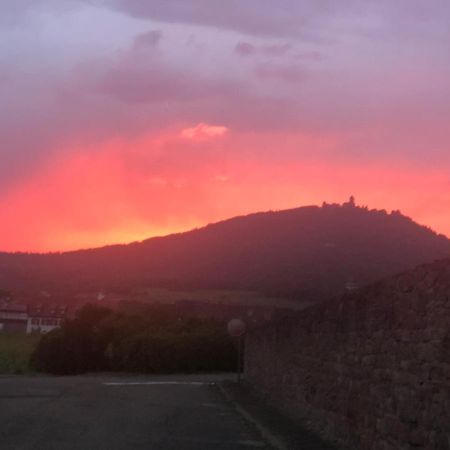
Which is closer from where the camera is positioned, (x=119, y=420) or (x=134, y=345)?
(x=119, y=420)

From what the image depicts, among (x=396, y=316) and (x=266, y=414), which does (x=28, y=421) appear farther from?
(x=396, y=316)

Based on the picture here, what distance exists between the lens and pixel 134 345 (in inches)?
1932

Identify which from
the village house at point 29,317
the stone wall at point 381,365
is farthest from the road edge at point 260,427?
the village house at point 29,317

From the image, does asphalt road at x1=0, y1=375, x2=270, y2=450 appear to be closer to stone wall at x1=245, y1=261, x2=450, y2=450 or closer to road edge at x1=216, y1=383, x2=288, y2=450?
road edge at x1=216, y1=383, x2=288, y2=450

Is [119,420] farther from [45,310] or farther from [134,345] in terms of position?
[45,310]

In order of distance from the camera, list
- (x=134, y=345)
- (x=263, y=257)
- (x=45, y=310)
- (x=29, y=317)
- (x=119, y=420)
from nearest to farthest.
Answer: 1. (x=119, y=420)
2. (x=134, y=345)
3. (x=263, y=257)
4. (x=45, y=310)
5. (x=29, y=317)

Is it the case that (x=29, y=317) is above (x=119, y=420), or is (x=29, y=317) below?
above

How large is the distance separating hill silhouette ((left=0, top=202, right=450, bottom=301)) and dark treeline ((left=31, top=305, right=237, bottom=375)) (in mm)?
6578

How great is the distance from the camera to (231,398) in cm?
2662

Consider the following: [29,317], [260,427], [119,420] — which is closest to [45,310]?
[29,317]

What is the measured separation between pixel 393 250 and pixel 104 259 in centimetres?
4977

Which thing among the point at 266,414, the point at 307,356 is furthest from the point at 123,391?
the point at 307,356

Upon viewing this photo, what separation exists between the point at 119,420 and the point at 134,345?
2963 cm

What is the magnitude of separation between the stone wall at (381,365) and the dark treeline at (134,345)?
2895cm
